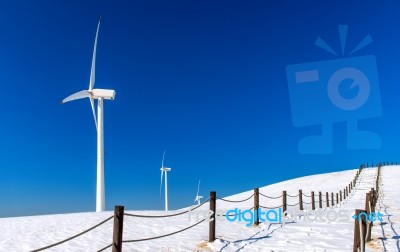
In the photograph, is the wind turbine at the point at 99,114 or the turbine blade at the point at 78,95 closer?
the wind turbine at the point at 99,114

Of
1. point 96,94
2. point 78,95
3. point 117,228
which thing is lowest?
point 117,228

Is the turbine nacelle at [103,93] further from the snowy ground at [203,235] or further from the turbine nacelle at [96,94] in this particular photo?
the snowy ground at [203,235]

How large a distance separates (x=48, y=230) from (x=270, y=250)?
7.72 meters

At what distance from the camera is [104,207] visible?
21.4 metres

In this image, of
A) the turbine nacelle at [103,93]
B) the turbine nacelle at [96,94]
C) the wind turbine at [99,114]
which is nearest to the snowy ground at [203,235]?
the wind turbine at [99,114]

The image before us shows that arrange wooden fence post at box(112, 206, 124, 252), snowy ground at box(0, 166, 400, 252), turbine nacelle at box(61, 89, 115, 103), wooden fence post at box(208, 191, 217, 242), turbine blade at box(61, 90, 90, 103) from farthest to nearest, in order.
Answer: turbine nacelle at box(61, 89, 115, 103), turbine blade at box(61, 90, 90, 103), wooden fence post at box(208, 191, 217, 242), snowy ground at box(0, 166, 400, 252), wooden fence post at box(112, 206, 124, 252)

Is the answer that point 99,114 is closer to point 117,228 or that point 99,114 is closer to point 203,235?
point 203,235

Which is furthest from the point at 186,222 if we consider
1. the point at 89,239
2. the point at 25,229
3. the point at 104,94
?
the point at 104,94

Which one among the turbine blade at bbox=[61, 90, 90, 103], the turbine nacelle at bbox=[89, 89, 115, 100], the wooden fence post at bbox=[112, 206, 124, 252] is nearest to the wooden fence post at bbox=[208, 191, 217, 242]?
the wooden fence post at bbox=[112, 206, 124, 252]

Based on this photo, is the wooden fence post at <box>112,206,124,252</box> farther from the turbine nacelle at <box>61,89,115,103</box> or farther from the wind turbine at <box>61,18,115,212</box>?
the turbine nacelle at <box>61,89,115,103</box>

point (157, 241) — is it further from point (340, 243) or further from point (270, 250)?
point (340, 243)

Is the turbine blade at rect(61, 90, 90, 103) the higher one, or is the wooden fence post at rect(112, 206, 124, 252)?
the turbine blade at rect(61, 90, 90, 103)

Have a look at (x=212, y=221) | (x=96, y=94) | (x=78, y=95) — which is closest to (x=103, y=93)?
(x=96, y=94)

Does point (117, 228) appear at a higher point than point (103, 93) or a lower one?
lower
